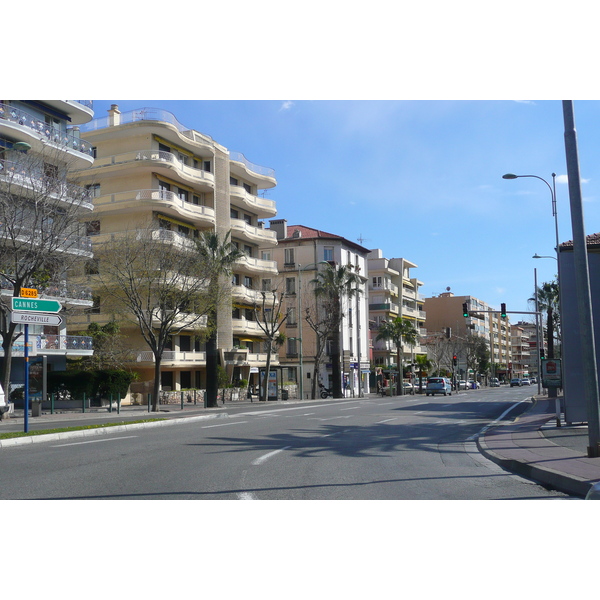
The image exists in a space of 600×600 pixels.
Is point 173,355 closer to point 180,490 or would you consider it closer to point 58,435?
point 58,435

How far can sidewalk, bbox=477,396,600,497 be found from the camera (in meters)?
9.33

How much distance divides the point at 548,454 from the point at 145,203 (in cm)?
3757

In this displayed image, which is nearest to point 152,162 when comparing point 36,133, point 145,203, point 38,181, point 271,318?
point 145,203

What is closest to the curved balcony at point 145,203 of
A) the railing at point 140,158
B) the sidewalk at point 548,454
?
the railing at point 140,158

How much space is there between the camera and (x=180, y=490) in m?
8.76

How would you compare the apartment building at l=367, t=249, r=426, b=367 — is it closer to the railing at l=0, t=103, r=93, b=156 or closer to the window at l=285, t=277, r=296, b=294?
the window at l=285, t=277, r=296, b=294

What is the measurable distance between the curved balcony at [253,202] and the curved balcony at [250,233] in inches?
61.6

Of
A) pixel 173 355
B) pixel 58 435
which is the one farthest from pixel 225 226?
pixel 58 435

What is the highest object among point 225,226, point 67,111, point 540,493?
point 67,111

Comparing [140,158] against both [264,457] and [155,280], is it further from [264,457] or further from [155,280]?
[264,457]

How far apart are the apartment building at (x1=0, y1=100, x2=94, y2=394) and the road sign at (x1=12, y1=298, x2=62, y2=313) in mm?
4565

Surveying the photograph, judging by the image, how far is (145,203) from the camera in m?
45.1

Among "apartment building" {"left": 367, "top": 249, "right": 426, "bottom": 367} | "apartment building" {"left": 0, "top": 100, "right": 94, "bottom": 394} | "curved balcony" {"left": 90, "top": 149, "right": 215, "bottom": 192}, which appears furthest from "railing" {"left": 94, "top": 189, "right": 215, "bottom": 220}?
"apartment building" {"left": 367, "top": 249, "right": 426, "bottom": 367}

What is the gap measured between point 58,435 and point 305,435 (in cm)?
639
